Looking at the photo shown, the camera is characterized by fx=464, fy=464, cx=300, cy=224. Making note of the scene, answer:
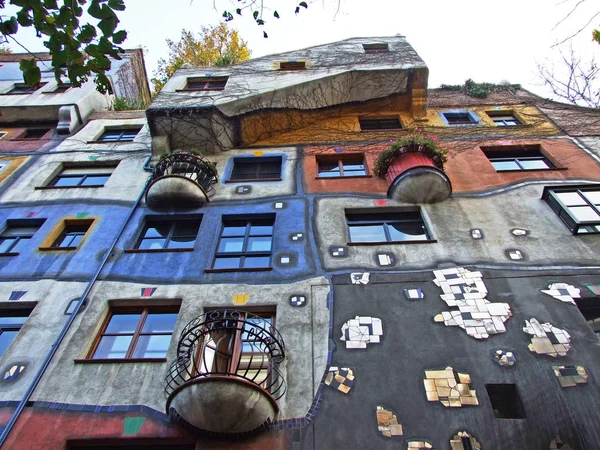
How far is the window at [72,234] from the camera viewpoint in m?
9.53

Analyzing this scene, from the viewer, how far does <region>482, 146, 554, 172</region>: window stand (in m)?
11.3

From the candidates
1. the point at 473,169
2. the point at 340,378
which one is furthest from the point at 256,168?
the point at 340,378

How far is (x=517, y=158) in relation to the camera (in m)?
11.7

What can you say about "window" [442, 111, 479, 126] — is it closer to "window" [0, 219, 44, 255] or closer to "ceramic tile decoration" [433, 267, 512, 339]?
"ceramic tile decoration" [433, 267, 512, 339]

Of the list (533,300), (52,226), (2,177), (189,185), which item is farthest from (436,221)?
(2,177)

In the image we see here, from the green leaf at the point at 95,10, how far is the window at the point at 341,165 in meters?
7.04

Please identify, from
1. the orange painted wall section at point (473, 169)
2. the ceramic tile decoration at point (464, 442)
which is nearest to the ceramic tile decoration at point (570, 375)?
the ceramic tile decoration at point (464, 442)

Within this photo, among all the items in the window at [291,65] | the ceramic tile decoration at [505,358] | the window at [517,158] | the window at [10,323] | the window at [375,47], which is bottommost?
the ceramic tile decoration at [505,358]

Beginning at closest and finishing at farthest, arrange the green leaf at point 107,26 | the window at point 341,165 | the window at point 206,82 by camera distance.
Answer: the green leaf at point 107,26 → the window at point 341,165 → the window at point 206,82

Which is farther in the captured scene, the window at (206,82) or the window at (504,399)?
the window at (206,82)

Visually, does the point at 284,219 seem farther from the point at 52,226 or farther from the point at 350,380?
the point at 52,226

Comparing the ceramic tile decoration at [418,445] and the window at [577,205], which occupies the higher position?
the window at [577,205]

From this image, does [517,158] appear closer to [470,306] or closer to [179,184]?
[470,306]

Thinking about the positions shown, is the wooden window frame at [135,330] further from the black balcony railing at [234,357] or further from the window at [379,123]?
the window at [379,123]
